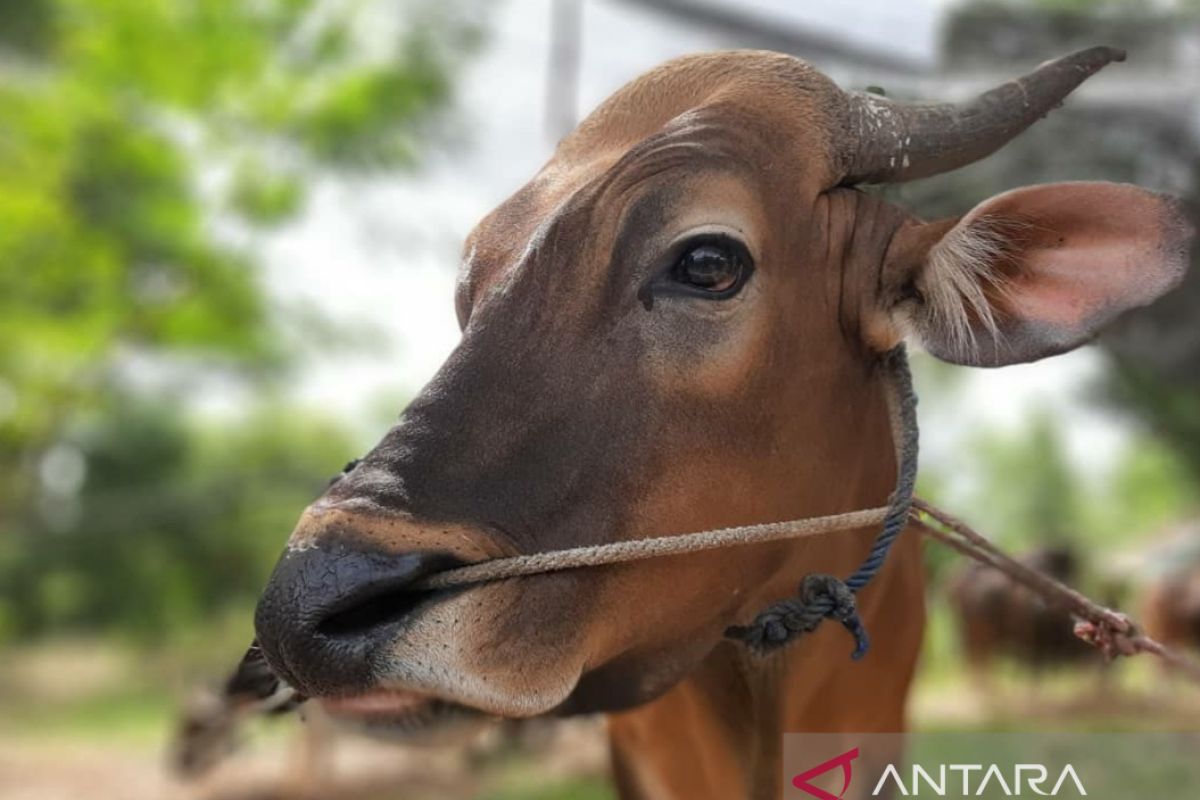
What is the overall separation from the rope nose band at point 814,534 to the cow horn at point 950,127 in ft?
1.13

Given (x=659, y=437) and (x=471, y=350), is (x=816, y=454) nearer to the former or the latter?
(x=659, y=437)

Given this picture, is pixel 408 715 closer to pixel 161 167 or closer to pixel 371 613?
pixel 371 613

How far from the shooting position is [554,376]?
1848 mm

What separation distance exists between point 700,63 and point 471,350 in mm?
818

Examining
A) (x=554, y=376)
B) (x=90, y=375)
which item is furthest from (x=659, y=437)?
(x=90, y=375)

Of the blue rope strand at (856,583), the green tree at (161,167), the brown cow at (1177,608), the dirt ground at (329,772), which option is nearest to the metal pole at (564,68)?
the green tree at (161,167)

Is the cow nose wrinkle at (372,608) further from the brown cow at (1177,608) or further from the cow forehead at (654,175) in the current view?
the brown cow at (1177,608)

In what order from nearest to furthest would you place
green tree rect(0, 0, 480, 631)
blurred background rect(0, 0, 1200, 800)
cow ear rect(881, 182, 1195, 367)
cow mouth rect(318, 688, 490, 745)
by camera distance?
cow mouth rect(318, 688, 490, 745) → cow ear rect(881, 182, 1195, 367) → blurred background rect(0, 0, 1200, 800) → green tree rect(0, 0, 480, 631)

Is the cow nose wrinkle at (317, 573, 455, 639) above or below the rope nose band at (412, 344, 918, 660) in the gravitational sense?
above

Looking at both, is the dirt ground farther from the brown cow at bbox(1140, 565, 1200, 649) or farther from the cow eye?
the cow eye

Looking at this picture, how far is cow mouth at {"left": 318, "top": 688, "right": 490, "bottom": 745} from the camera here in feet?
6.40

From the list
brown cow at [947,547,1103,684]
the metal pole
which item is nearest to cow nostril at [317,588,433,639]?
the metal pole

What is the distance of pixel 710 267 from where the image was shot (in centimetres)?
197

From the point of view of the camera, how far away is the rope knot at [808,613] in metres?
2.04
